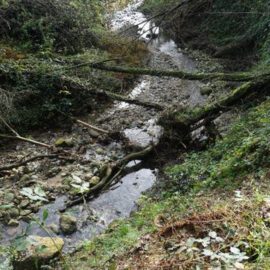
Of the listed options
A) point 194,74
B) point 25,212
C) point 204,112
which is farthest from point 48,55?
point 25,212

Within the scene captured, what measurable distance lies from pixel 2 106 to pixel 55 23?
4.02 metres

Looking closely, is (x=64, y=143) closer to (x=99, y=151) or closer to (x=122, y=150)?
(x=99, y=151)

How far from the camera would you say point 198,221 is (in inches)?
140

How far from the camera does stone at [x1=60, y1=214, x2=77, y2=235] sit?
19.6 ft

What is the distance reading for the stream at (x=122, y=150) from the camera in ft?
20.0

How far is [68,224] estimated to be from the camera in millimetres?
6035

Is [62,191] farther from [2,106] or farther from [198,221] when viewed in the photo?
[198,221]

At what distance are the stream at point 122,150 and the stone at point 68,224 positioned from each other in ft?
0.23

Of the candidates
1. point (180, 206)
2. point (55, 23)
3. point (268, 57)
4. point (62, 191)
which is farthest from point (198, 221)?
point (55, 23)

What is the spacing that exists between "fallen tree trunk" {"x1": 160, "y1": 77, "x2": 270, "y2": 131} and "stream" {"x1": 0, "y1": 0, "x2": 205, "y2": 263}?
1.59 ft

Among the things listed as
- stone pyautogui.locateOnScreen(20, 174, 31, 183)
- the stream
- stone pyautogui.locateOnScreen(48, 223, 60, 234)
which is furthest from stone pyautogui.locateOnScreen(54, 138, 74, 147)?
stone pyautogui.locateOnScreen(48, 223, 60, 234)

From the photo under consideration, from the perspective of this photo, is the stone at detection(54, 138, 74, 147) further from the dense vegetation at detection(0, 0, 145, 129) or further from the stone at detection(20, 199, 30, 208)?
the stone at detection(20, 199, 30, 208)

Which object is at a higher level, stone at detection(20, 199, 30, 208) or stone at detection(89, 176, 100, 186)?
stone at detection(20, 199, 30, 208)

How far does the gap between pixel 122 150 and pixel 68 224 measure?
2630 millimetres
